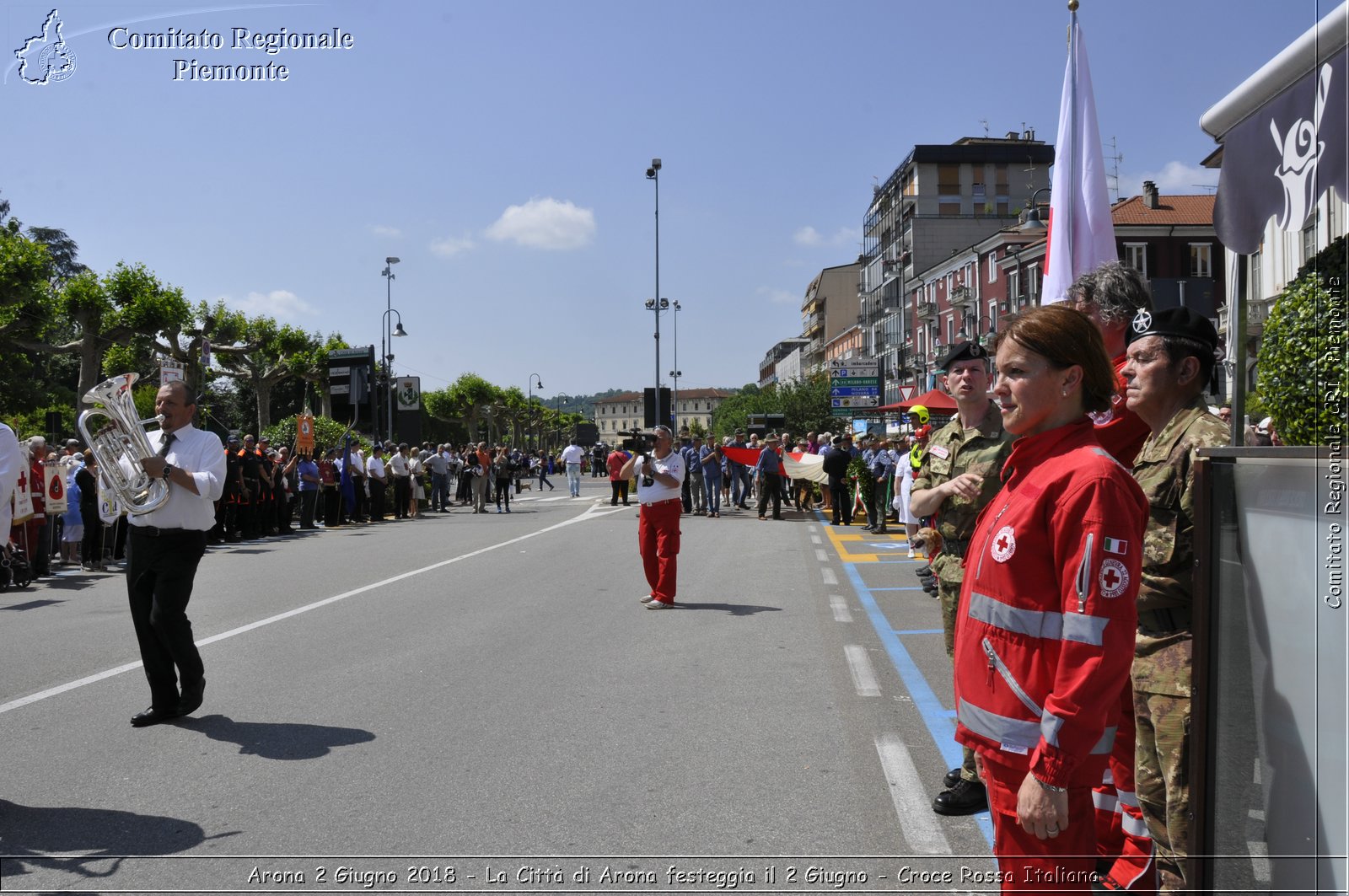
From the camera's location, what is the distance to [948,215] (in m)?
80.6

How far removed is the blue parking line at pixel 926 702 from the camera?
519 cm

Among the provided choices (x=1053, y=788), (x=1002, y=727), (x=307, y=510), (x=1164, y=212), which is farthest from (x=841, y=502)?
(x=1164, y=212)

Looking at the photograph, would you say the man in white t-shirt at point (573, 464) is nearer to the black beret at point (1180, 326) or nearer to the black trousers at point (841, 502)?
the black trousers at point (841, 502)

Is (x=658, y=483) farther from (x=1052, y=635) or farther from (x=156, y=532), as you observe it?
(x=1052, y=635)

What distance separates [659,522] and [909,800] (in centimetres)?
584

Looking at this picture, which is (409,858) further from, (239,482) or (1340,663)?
(239,482)

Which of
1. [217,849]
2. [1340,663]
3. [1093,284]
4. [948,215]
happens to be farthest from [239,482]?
[948,215]

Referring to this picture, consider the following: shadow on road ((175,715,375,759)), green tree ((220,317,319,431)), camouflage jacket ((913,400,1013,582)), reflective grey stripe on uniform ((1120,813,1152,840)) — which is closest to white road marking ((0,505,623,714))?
shadow on road ((175,715,375,759))

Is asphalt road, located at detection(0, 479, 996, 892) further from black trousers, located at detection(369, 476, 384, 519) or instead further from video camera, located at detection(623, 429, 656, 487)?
black trousers, located at detection(369, 476, 384, 519)

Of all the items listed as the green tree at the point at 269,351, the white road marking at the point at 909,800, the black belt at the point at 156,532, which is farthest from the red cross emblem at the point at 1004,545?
the green tree at the point at 269,351

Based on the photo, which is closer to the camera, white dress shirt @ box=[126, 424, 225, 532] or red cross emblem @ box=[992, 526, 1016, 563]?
red cross emblem @ box=[992, 526, 1016, 563]

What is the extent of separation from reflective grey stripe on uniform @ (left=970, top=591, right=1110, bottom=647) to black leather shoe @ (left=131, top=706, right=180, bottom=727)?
16.3 feet

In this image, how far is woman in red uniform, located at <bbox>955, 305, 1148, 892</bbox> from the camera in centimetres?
238

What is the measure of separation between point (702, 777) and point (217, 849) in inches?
79.3
